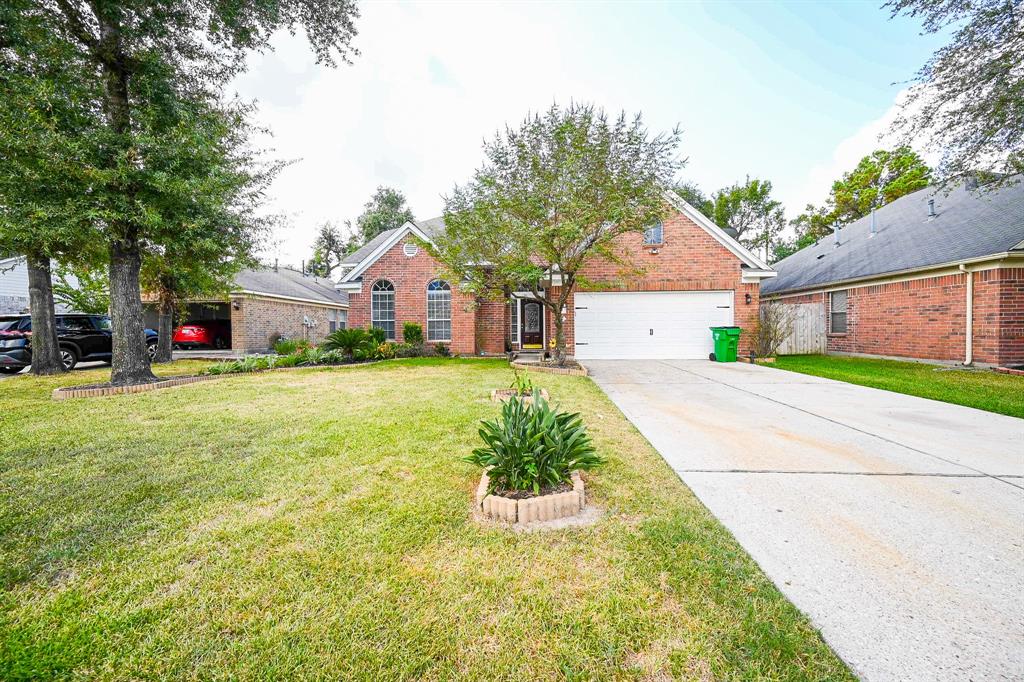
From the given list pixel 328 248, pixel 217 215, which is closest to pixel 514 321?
pixel 217 215

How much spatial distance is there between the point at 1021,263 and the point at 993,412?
254 inches

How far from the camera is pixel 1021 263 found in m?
9.49

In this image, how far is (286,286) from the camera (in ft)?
65.8

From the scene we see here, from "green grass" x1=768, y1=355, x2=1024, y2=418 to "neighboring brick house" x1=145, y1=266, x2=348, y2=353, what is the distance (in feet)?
51.4

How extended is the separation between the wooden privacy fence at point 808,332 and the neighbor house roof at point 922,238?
1.02 meters

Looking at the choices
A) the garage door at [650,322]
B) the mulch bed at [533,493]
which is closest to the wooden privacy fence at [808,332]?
the garage door at [650,322]

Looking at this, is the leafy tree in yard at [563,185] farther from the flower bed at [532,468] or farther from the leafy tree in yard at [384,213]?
the leafy tree in yard at [384,213]

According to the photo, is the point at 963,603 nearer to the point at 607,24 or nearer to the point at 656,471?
the point at 656,471

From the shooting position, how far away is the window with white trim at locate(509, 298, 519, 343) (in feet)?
49.5

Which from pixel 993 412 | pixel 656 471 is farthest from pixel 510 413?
pixel 993 412

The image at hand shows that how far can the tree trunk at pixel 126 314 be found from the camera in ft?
26.4

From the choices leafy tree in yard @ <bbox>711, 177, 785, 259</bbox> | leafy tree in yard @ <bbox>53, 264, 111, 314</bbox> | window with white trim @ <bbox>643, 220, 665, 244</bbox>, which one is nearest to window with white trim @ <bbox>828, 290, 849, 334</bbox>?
window with white trim @ <bbox>643, 220, 665, 244</bbox>

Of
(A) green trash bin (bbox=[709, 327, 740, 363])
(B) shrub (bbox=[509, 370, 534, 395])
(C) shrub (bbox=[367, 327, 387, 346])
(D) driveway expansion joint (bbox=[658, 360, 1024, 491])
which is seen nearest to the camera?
(D) driveway expansion joint (bbox=[658, 360, 1024, 491])

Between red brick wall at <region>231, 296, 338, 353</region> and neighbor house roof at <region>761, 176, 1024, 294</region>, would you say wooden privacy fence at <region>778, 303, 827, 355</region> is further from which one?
red brick wall at <region>231, 296, 338, 353</region>
